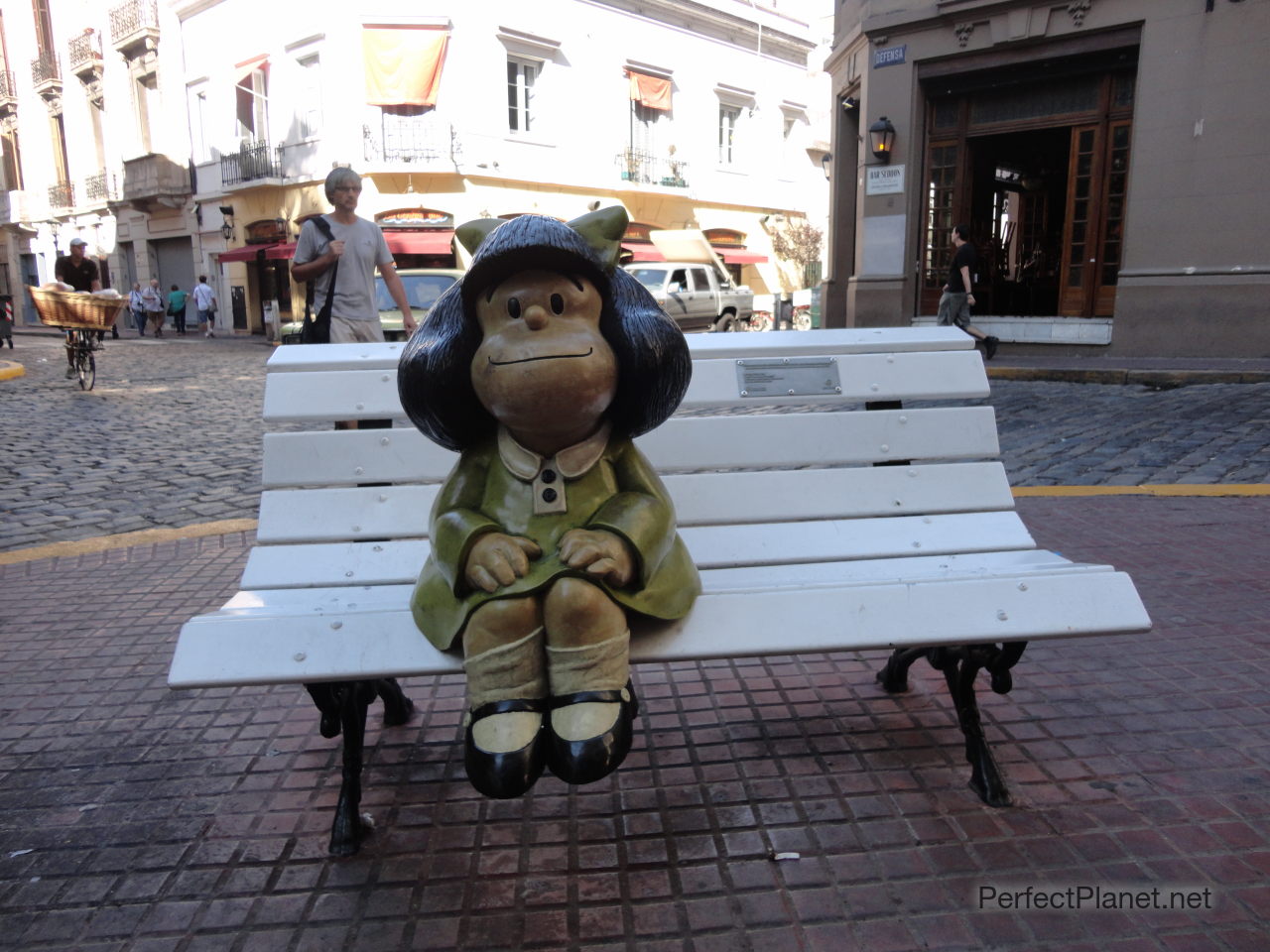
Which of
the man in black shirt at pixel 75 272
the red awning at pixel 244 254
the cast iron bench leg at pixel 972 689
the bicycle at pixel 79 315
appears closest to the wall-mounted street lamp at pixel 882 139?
the bicycle at pixel 79 315

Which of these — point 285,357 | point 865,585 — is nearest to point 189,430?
point 285,357

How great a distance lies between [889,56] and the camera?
13383mm

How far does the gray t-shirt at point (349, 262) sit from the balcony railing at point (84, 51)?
31.5 meters

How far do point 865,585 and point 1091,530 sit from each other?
3087mm

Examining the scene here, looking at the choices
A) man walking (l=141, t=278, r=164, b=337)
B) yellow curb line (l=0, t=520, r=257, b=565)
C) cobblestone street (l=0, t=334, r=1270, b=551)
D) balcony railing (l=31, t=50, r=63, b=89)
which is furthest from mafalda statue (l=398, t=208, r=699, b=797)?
balcony railing (l=31, t=50, r=63, b=89)

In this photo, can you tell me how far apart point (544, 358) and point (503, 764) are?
73 centimetres

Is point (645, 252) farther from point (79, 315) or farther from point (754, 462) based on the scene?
point (754, 462)

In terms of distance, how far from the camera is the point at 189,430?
8281 mm

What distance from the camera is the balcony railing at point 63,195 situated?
33469mm

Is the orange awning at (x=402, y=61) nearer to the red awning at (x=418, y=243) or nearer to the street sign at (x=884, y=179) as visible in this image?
the red awning at (x=418, y=243)

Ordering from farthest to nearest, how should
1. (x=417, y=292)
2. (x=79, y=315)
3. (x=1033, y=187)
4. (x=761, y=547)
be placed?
(x=1033, y=187) → (x=417, y=292) → (x=79, y=315) → (x=761, y=547)

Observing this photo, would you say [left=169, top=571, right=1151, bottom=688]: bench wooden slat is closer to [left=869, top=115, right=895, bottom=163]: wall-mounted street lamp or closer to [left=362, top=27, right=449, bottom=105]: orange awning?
[left=869, top=115, right=895, bottom=163]: wall-mounted street lamp

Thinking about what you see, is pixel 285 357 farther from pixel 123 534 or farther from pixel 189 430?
pixel 189 430

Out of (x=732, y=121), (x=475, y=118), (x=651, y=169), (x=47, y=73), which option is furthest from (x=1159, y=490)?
(x=47, y=73)
